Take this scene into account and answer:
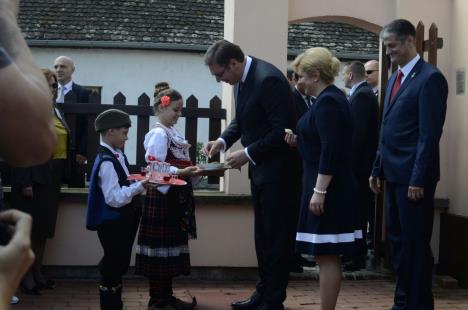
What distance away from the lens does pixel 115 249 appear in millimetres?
5211

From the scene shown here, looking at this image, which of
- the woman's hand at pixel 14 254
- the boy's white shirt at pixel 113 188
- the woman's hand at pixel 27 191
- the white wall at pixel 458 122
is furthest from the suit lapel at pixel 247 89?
the woman's hand at pixel 14 254

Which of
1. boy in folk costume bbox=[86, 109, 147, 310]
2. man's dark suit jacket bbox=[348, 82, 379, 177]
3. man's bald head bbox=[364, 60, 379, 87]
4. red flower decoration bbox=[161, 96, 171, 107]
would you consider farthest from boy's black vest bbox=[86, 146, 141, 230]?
man's bald head bbox=[364, 60, 379, 87]

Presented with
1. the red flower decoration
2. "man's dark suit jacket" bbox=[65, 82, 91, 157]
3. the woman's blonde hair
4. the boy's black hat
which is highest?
the woman's blonde hair

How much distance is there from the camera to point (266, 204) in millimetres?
5527

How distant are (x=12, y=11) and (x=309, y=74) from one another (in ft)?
12.7

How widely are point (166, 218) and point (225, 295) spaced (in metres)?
1.24

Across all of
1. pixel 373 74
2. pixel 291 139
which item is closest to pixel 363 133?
pixel 373 74

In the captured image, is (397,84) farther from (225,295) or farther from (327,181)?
(225,295)

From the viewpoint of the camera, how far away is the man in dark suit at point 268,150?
545cm

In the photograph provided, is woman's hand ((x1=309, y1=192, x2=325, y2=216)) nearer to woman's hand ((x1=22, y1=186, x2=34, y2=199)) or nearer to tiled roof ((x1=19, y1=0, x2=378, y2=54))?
woman's hand ((x1=22, y1=186, x2=34, y2=199))

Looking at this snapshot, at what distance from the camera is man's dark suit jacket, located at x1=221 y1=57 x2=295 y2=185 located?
17.8ft

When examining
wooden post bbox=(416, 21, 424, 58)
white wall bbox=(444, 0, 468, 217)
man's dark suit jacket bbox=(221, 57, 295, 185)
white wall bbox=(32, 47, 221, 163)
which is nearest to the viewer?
man's dark suit jacket bbox=(221, 57, 295, 185)

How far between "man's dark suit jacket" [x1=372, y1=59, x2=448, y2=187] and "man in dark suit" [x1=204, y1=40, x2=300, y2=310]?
2.34ft

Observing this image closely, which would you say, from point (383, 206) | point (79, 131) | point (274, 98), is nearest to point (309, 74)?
point (274, 98)
